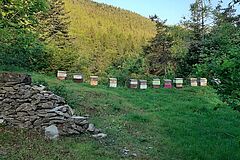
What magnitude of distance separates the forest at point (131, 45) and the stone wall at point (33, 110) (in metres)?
1.32

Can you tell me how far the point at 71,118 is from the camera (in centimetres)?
852

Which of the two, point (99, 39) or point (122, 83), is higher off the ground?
point (99, 39)

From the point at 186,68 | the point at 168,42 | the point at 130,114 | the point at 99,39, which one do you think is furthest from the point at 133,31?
the point at 130,114

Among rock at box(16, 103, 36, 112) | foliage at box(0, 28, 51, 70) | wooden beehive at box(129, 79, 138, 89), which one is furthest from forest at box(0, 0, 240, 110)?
wooden beehive at box(129, 79, 138, 89)

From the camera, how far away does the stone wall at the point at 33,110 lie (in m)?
8.27

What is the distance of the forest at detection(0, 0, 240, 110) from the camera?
217 inches

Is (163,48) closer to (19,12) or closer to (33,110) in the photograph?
(19,12)

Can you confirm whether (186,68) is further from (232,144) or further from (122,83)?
(232,144)

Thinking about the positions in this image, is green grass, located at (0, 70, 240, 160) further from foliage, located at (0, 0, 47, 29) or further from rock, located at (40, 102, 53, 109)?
foliage, located at (0, 0, 47, 29)

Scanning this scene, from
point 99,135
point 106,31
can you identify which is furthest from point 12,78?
point 106,31

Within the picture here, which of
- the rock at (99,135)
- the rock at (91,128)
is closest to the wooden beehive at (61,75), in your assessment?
the rock at (91,128)

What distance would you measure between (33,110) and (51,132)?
1.00m

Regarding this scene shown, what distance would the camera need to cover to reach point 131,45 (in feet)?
266

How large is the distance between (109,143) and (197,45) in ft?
63.0
